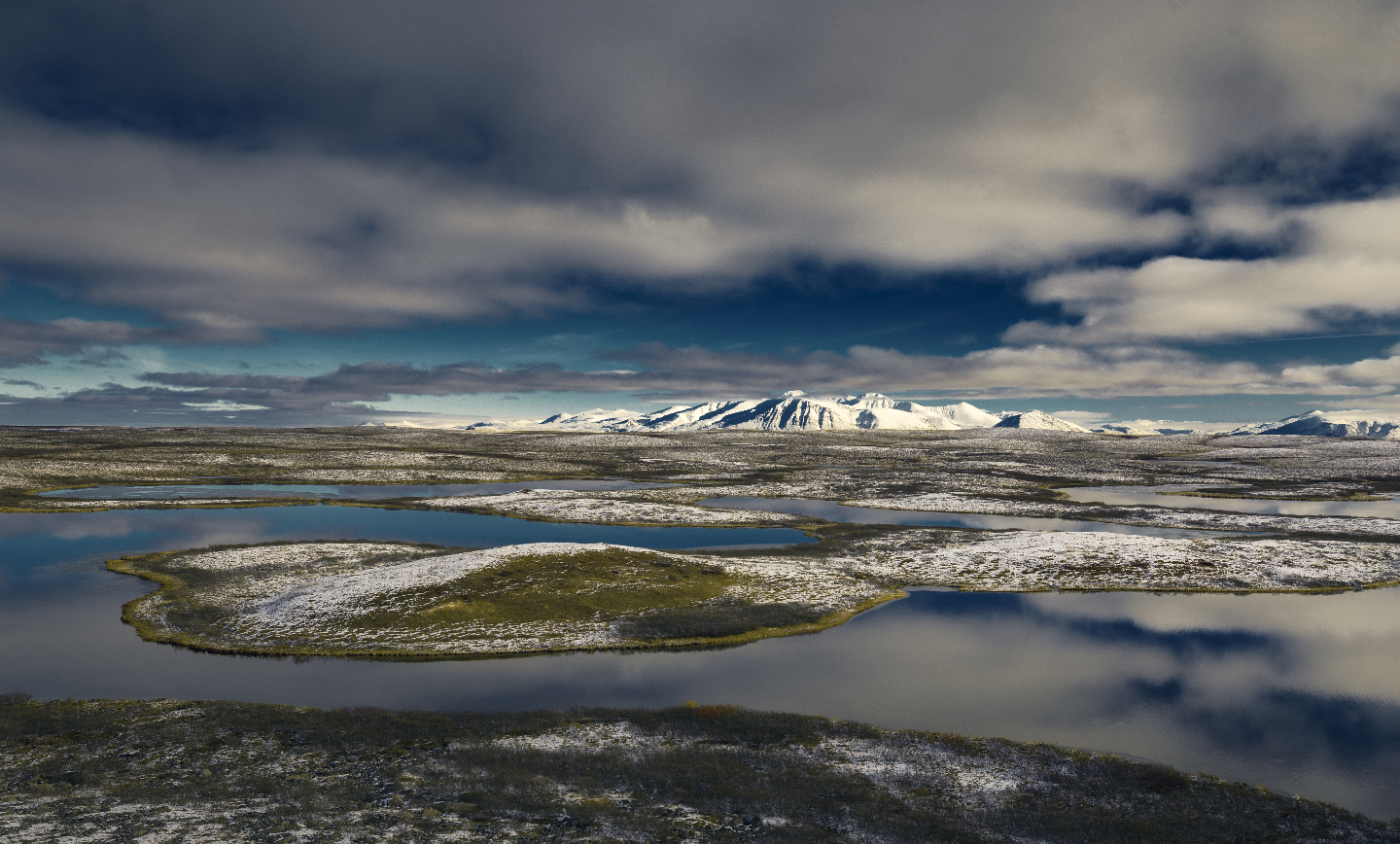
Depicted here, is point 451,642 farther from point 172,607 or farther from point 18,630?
point 18,630

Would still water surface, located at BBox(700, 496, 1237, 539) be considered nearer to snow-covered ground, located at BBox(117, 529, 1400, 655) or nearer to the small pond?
snow-covered ground, located at BBox(117, 529, 1400, 655)

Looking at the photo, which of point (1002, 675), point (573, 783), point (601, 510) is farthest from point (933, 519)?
point (573, 783)

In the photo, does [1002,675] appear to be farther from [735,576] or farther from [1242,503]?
[1242,503]

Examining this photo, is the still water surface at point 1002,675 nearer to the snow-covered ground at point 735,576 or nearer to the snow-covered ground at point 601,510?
the snow-covered ground at point 735,576

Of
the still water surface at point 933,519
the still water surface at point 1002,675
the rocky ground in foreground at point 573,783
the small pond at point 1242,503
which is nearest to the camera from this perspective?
the rocky ground in foreground at point 573,783

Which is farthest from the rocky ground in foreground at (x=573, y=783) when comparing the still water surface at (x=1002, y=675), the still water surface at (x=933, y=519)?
the still water surface at (x=933, y=519)

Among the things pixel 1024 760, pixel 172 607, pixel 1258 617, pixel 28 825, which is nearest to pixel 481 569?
pixel 172 607

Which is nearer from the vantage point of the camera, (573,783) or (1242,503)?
(573,783)
